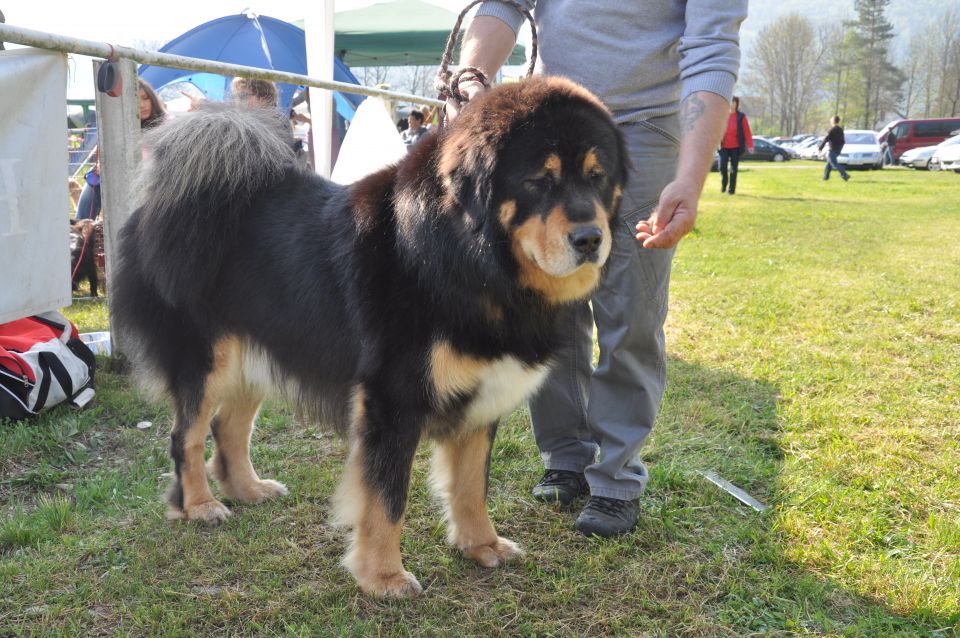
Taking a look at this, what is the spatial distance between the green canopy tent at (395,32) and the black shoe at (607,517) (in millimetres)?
12554

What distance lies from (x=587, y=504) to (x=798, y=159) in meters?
48.9

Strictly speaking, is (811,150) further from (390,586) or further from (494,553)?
(390,586)

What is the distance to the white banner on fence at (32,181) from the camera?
125 inches

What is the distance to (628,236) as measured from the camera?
2.69 meters

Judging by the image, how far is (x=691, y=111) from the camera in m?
2.35

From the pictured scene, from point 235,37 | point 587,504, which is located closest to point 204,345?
point 587,504

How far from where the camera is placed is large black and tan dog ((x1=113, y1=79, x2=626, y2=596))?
6.95 feet

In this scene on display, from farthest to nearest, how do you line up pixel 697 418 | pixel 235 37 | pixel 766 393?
pixel 235 37 → pixel 766 393 → pixel 697 418

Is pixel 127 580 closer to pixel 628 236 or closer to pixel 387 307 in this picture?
pixel 387 307

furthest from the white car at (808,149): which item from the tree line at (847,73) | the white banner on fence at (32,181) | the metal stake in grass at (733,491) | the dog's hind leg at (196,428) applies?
the dog's hind leg at (196,428)

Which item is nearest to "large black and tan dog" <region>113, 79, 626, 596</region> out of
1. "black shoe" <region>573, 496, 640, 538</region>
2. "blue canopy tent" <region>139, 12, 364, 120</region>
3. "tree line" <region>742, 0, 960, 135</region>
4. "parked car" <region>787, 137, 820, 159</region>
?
"black shoe" <region>573, 496, 640, 538</region>

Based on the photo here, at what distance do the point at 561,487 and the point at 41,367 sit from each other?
253 cm

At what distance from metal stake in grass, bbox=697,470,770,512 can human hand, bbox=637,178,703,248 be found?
1.33 m

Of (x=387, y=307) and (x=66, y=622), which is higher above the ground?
(x=387, y=307)
